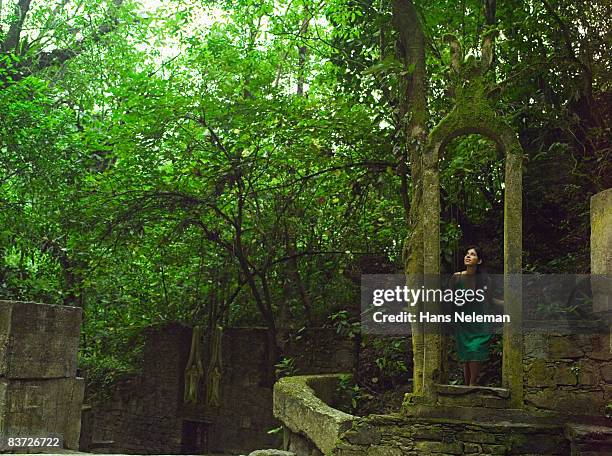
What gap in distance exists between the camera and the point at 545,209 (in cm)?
877

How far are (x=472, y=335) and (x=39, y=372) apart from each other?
145 inches

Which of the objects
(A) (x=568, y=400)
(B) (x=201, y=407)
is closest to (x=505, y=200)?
(A) (x=568, y=400)

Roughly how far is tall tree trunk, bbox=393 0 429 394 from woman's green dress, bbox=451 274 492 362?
0.35m

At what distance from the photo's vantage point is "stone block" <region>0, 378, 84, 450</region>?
222 inches

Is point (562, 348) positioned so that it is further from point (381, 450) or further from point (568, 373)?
point (381, 450)

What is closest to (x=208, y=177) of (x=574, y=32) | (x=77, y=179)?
(x=77, y=179)

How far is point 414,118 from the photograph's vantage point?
691 cm

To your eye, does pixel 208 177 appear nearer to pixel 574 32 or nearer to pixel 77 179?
pixel 77 179

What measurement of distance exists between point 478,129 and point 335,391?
4130 millimetres

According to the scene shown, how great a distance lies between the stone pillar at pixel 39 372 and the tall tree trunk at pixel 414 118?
120 inches

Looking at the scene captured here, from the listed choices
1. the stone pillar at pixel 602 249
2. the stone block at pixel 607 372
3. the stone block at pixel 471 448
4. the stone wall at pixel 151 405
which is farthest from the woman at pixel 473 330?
the stone wall at pixel 151 405

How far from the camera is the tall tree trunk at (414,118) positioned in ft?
20.9

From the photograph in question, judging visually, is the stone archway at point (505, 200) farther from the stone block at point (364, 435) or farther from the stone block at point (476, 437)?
the stone block at point (364, 435)

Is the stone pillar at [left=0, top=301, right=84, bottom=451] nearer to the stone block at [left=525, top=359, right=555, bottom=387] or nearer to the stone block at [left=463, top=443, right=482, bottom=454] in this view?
the stone block at [left=463, top=443, right=482, bottom=454]
